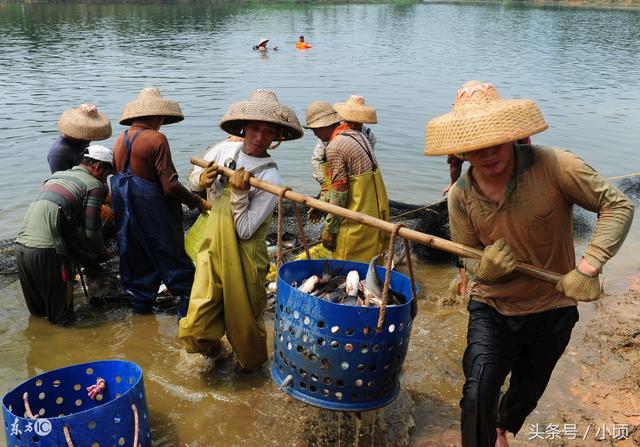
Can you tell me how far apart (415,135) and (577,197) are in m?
10.9

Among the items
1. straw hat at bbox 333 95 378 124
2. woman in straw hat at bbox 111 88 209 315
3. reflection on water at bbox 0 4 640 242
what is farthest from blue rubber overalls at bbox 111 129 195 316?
reflection on water at bbox 0 4 640 242

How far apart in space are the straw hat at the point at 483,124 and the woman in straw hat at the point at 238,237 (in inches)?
55.3

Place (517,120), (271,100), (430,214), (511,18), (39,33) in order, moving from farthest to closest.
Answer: (511,18)
(39,33)
(430,214)
(271,100)
(517,120)

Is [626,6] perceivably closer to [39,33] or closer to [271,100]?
[39,33]

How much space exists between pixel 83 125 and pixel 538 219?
14.6ft

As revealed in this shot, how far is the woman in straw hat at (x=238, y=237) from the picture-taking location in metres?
3.90

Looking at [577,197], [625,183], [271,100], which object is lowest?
[625,183]

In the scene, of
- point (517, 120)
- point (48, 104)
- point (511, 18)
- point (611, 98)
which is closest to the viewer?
point (517, 120)

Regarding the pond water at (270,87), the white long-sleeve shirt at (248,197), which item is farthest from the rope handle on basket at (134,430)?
the white long-sleeve shirt at (248,197)

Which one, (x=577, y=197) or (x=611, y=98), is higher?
(x=577, y=197)

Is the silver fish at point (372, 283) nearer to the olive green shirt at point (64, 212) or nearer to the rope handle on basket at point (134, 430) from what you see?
the rope handle on basket at point (134, 430)

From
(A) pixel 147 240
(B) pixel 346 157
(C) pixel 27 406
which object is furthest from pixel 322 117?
(C) pixel 27 406

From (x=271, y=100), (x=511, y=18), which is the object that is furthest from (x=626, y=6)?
(x=271, y=100)

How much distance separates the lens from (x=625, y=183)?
9852 millimetres
